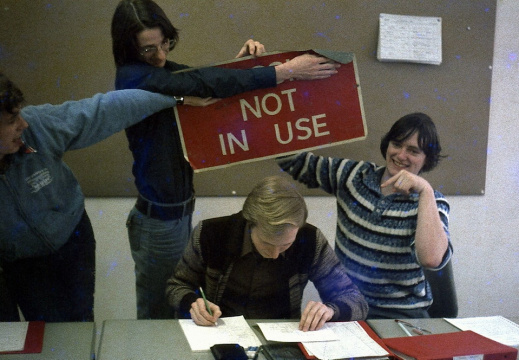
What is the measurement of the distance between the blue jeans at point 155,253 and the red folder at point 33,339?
1.35ft

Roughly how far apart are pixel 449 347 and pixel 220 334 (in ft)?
1.83

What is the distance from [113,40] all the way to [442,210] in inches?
43.3

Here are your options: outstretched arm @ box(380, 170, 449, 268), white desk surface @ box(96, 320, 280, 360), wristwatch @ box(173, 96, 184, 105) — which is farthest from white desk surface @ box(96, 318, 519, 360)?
wristwatch @ box(173, 96, 184, 105)

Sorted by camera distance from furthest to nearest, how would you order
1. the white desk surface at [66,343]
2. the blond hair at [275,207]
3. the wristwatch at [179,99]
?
the wristwatch at [179,99] → the blond hair at [275,207] → the white desk surface at [66,343]

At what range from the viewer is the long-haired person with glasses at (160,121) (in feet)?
5.10

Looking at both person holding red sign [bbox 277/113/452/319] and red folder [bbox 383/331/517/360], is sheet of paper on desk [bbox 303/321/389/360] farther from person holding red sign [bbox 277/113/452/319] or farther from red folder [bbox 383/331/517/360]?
person holding red sign [bbox 277/113/452/319]

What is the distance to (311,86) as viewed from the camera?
169 centimetres

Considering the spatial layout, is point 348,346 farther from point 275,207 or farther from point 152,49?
point 152,49

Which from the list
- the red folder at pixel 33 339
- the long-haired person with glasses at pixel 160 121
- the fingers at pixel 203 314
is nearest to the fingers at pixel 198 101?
the long-haired person with glasses at pixel 160 121

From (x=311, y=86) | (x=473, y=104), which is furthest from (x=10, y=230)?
(x=473, y=104)

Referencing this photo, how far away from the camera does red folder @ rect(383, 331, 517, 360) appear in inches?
52.0

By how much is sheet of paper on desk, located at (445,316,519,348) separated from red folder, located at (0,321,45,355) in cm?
107

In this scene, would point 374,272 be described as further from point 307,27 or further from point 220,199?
point 307,27

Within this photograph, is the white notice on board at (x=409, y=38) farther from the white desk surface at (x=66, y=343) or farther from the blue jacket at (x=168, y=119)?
the white desk surface at (x=66, y=343)
